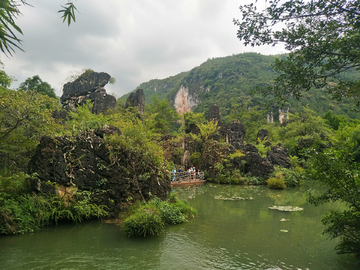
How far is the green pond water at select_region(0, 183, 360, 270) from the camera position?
4.72m

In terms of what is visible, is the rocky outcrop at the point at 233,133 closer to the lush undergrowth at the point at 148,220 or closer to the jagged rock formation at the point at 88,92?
the jagged rock formation at the point at 88,92

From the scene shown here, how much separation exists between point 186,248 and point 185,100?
291 feet

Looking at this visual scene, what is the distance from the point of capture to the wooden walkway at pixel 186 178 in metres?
17.4

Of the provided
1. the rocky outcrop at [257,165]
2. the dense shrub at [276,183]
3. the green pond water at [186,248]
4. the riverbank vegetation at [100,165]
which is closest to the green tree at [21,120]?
the riverbank vegetation at [100,165]

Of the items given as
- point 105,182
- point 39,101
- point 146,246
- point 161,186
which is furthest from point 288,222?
point 39,101

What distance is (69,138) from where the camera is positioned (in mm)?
7801

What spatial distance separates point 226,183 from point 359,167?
15173mm

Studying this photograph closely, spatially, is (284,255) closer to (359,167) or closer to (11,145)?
(359,167)

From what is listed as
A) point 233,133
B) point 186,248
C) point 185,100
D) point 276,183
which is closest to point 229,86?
point 185,100

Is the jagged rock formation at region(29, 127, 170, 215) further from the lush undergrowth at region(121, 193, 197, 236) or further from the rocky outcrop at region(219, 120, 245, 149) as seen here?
the rocky outcrop at region(219, 120, 245, 149)

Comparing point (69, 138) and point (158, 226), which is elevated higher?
point (69, 138)

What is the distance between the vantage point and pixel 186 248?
18.4 ft

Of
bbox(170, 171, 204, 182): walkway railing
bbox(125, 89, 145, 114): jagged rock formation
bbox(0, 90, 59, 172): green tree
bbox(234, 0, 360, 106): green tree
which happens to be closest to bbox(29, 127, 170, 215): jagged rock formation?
bbox(0, 90, 59, 172): green tree

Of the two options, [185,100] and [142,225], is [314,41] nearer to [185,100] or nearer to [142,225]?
[142,225]
